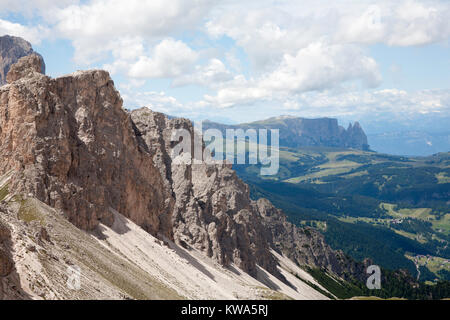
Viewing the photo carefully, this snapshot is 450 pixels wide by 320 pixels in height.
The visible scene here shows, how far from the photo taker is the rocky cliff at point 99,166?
85.6 metres

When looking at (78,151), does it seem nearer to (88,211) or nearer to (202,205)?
(88,211)

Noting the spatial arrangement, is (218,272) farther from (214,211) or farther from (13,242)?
(13,242)

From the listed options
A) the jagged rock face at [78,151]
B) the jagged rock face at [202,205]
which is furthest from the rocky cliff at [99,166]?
the jagged rock face at [202,205]

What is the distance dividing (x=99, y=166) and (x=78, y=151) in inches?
271

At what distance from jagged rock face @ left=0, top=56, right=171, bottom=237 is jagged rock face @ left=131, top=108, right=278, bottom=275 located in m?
19.7

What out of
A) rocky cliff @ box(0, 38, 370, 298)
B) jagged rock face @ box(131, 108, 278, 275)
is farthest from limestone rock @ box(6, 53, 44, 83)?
jagged rock face @ box(131, 108, 278, 275)

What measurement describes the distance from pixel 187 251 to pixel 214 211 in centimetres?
2784

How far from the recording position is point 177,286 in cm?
8588

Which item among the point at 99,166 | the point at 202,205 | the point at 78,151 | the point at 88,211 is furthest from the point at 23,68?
the point at 202,205

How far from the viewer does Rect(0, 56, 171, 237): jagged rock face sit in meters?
85.4

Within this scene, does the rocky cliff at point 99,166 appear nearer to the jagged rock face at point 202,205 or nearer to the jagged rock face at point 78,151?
the jagged rock face at point 78,151

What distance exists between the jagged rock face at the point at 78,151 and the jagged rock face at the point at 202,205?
64.5 ft

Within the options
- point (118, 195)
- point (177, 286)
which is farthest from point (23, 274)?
point (118, 195)

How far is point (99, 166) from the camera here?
102 metres
